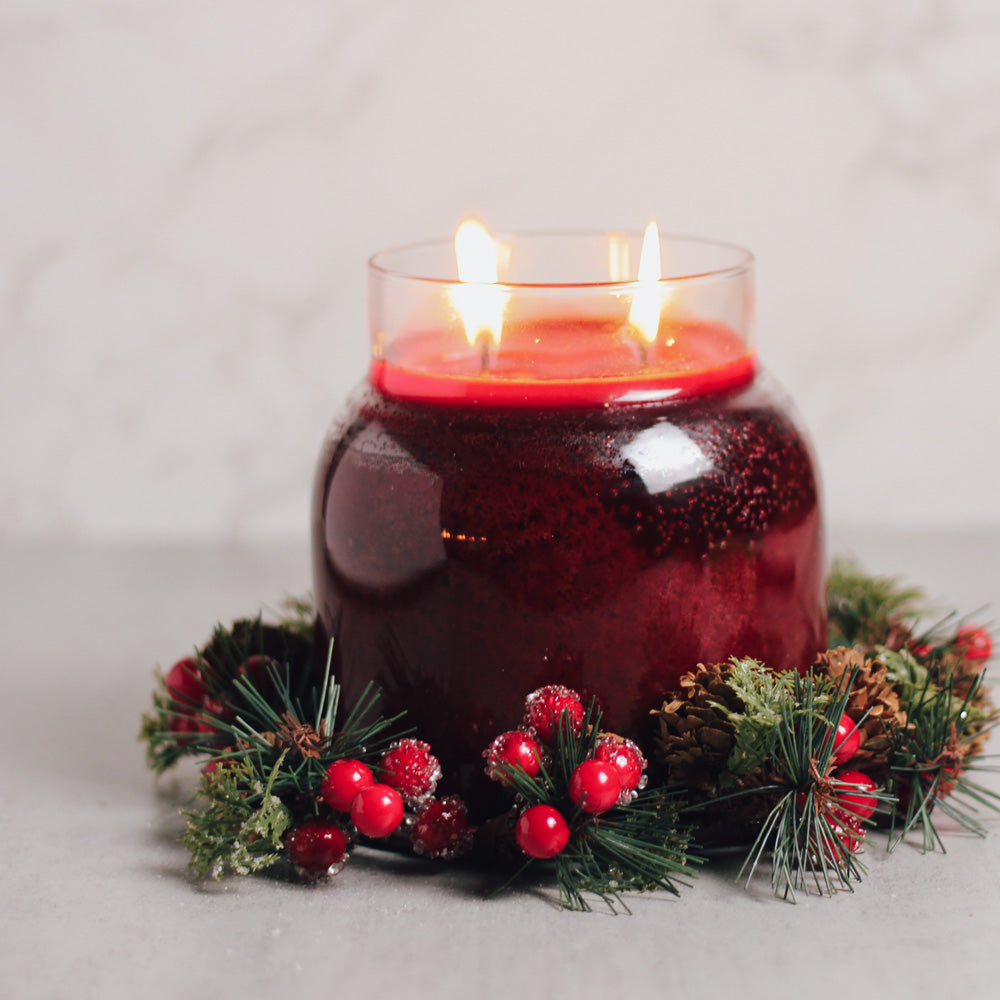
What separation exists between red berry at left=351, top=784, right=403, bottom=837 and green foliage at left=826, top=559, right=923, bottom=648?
1.41 feet

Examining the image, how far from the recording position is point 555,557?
898mm

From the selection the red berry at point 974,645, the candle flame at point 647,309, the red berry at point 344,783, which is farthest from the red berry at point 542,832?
the red berry at point 974,645

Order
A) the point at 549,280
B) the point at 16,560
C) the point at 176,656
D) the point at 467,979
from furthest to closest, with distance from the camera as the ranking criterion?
1. the point at 16,560
2. the point at 176,656
3. the point at 549,280
4. the point at 467,979

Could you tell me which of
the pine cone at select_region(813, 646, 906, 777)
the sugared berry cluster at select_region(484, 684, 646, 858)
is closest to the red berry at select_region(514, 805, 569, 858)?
the sugared berry cluster at select_region(484, 684, 646, 858)

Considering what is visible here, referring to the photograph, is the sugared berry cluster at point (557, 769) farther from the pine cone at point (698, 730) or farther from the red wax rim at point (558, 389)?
the red wax rim at point (558, 389)

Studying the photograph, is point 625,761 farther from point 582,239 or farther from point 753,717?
point 582,239

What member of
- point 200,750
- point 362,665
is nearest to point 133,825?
point 200,750

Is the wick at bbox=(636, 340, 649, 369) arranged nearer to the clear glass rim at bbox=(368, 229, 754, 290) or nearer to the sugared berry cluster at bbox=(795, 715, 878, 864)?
the clear glass rim at bbox=(368, 229, 754, 290)

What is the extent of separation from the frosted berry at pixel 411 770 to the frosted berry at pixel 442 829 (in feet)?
0.04

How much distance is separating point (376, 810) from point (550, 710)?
0.40 ft

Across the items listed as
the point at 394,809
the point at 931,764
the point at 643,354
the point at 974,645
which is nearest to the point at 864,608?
the point at 974,645

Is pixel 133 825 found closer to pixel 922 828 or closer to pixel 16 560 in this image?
pixel 922 828

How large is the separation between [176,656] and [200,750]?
438 millimetres

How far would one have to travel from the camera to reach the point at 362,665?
3.20ft
